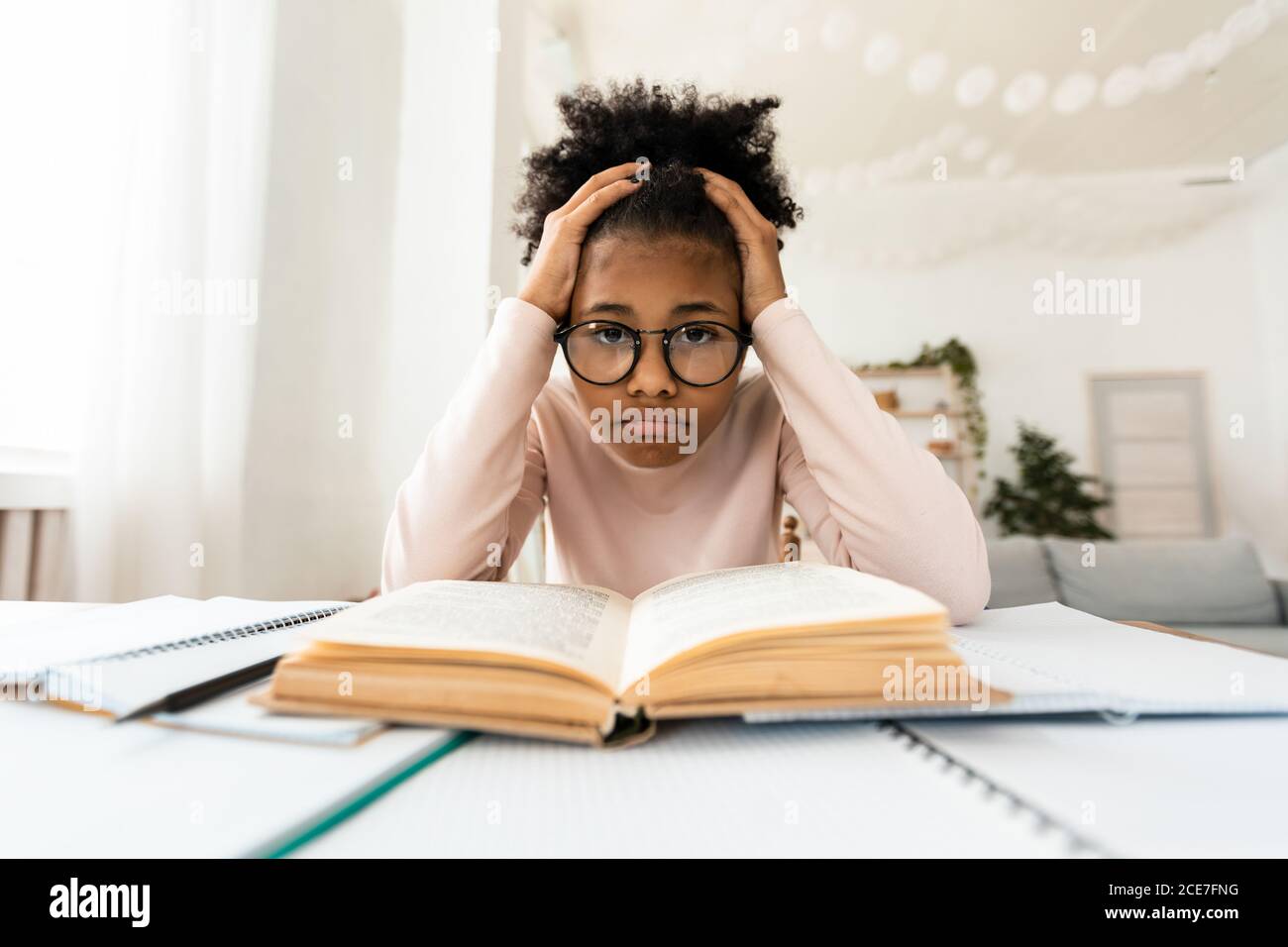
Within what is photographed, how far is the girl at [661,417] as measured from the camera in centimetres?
73

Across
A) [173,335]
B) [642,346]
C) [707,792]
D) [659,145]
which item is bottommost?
[707,792]

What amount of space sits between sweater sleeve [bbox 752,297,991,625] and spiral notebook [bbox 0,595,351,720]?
1.81 ft

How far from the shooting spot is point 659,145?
3.18 feet

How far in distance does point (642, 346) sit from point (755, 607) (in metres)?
0.47

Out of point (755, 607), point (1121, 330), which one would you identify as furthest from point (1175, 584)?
point (755, 607)

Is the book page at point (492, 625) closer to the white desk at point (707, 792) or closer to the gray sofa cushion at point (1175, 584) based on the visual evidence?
the white desk at point (707, 792)

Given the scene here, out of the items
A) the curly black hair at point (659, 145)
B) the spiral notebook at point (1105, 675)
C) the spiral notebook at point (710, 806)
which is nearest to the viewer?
the spiral notebook at point (710, 806)

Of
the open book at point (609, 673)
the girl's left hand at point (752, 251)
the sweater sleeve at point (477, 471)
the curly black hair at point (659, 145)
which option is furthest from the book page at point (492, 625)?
the curly black hair at point (659, 145)

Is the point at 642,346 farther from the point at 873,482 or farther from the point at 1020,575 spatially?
the point at 1020,575

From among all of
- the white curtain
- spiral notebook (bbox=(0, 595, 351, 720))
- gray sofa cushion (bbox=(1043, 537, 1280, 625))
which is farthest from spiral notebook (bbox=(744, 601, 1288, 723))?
gray sofa cushion (bbox=(1043, 537, 1280, 625))

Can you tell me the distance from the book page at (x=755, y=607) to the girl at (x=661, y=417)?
255 millimetres

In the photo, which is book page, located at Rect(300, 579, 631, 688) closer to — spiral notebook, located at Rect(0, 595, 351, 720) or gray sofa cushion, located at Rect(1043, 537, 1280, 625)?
spiral notebook, located at Rect(0, 595, 351, 720)
